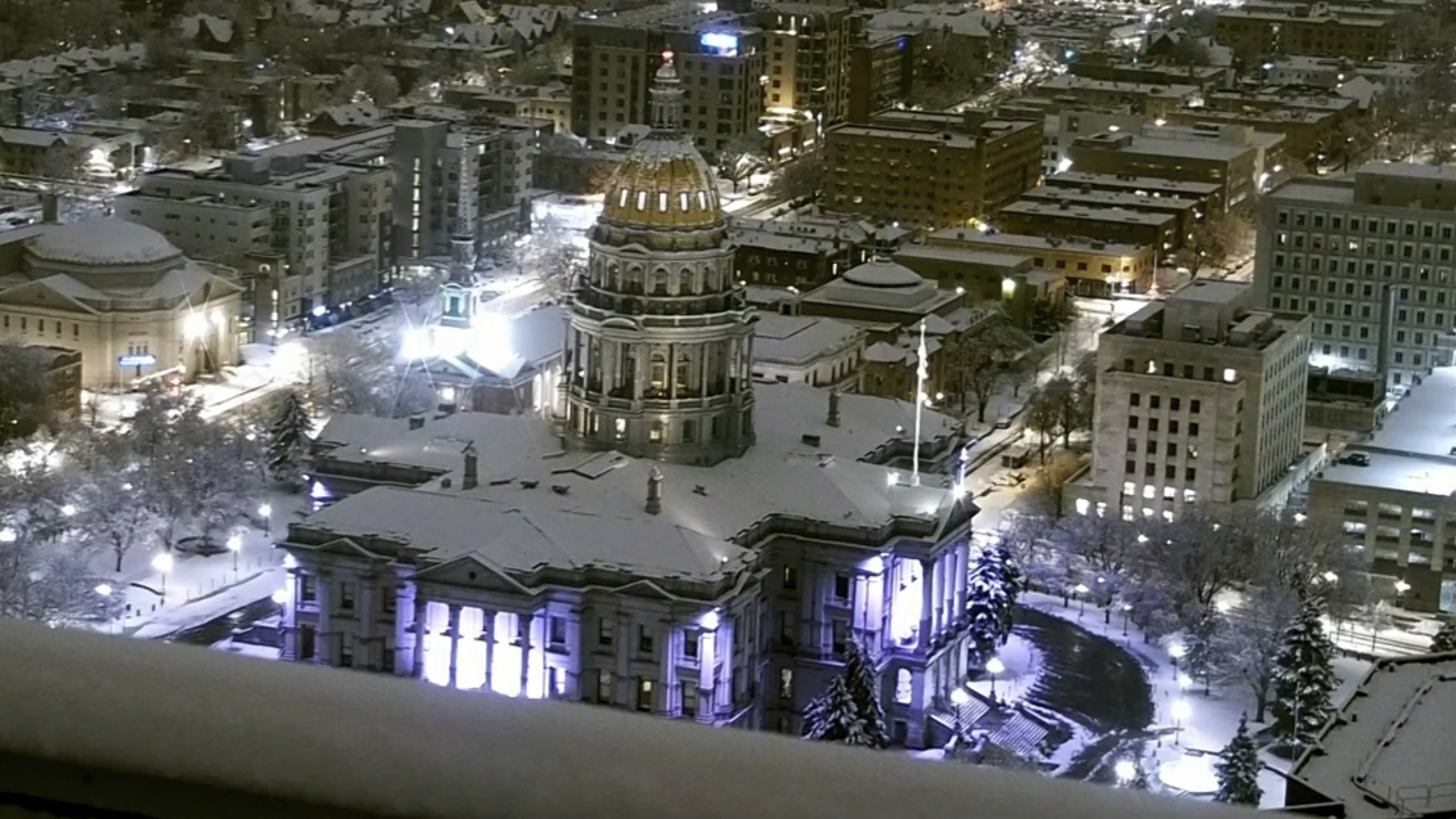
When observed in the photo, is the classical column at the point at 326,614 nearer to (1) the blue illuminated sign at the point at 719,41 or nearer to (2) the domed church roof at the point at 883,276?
(2) the domed church roof at the point at 883,276

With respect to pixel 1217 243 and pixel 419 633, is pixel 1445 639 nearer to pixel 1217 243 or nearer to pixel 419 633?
pixel 419 633

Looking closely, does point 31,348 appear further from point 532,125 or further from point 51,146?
point 532,125

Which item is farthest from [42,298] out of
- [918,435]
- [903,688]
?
[903,688]

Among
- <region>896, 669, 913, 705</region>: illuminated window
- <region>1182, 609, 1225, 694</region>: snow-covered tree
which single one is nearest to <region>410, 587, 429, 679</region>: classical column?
<region>896, 669, 913, 705</region>: illuminated window

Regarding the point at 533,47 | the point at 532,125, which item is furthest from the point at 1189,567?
the point at 533,47

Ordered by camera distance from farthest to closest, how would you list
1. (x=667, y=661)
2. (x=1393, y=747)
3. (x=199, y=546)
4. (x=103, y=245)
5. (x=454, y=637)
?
(x=103, y=245)
(x=199, y=546)
(x=454, y=637)
(x=667, y=661)
(x=1393, y=747)

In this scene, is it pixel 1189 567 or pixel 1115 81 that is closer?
pixel 1189 567
